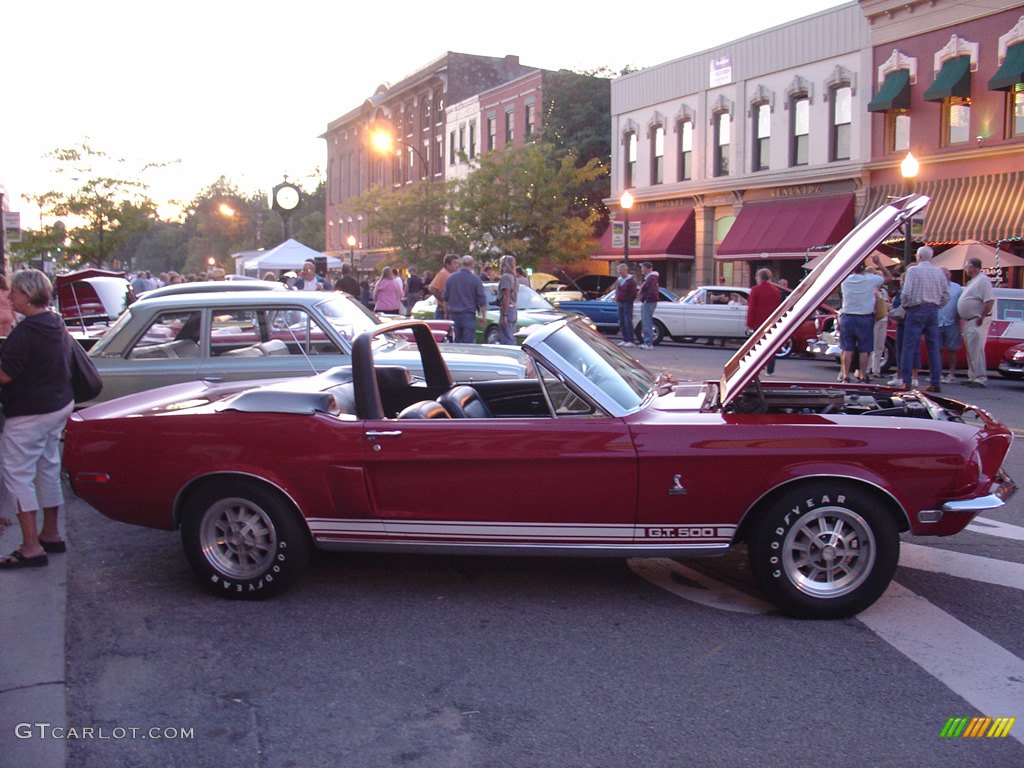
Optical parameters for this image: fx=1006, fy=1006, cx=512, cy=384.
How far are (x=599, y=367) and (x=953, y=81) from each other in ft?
74.6

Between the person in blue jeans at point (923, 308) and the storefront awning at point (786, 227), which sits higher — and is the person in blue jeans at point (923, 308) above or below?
below

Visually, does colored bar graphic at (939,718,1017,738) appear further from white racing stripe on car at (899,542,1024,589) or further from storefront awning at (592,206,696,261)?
storefront awning at (592,206,696,261)

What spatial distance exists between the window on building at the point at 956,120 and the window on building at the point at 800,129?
4.71 metres

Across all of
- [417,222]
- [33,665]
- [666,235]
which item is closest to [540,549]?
[33,665]

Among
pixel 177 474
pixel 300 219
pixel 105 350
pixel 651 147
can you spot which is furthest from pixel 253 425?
pixel 300 219

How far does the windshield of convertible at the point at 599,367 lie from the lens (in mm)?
5129

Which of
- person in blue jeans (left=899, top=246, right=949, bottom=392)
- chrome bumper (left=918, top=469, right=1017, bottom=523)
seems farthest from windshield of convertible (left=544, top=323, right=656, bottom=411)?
person in blue jeans (left=899, top=246, right=949, bottom=392)

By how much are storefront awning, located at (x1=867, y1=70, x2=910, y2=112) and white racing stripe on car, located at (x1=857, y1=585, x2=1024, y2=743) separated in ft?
77.5

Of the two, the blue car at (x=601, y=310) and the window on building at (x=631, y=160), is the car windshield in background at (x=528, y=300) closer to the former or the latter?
the blue car at (x=601, y=310)

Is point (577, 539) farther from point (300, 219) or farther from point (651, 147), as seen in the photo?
point (300, 219)

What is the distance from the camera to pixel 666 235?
111 feet

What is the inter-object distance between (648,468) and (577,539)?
0.51 m

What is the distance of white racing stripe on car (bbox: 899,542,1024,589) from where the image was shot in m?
5.56

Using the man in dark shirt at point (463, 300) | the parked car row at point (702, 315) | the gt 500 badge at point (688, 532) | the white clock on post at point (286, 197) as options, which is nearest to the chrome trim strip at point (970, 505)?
the gt 500 badge at point (688, 532)
